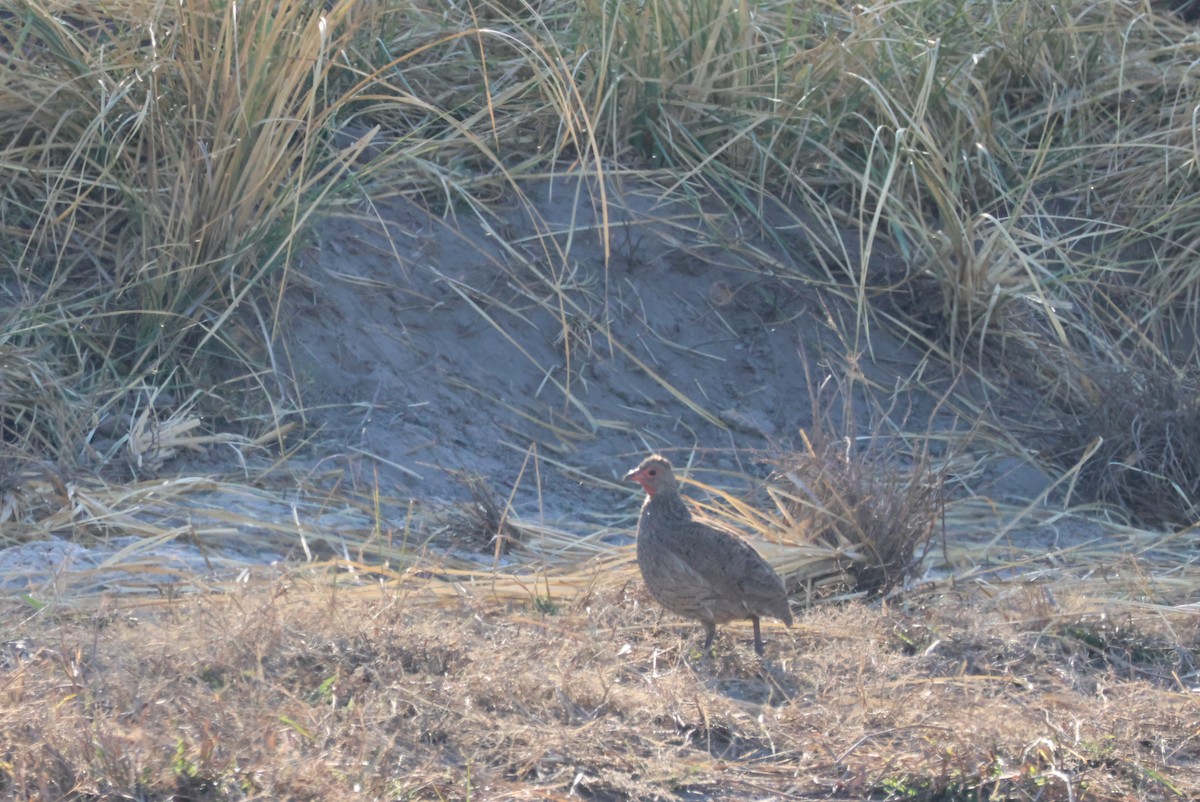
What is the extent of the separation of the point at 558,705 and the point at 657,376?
2.88 m

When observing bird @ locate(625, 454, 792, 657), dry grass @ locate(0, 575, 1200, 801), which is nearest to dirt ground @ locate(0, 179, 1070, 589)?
bird @ locate(625, 454, 792, 657)

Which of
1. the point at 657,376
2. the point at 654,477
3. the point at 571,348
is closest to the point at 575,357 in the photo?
the point at 571,348

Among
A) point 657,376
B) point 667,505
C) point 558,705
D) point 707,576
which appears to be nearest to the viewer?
point 558,705

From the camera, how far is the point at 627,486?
17.9 feet

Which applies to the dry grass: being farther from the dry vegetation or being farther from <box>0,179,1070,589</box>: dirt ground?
<box>0,179,1070,589</box>: dirt ground

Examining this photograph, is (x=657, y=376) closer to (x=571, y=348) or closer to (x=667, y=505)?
(x=571, y=348)

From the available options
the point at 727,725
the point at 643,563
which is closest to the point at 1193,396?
the point at 643,563

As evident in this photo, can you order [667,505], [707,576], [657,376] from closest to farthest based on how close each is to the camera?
[707,576] < [667,505] < [657,376]

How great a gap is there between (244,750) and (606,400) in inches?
128

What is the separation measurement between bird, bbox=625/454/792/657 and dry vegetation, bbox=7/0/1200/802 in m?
0.14

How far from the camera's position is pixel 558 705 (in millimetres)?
3217

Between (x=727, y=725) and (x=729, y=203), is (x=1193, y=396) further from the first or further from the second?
(x=727, y=725)

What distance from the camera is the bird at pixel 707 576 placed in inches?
150

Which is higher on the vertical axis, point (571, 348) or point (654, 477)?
point (654, 477)
